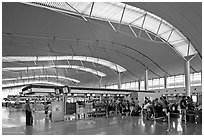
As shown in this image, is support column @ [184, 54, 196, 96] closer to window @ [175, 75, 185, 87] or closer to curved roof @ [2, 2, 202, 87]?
curved roof @ [2, 2, 202, 87]

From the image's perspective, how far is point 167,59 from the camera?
112ft

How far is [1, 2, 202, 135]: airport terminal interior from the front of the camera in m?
15.8

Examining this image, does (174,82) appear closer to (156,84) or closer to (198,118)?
(156,84)

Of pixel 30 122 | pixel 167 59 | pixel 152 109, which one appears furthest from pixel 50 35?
pixel 167 59

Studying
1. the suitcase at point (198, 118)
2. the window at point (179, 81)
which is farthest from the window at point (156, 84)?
the suitcase at point (198, 118)

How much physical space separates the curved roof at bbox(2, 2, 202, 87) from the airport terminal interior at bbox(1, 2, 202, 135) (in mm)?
79

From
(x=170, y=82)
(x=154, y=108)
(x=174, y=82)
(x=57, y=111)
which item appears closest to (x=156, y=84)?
(x=170, y=82)

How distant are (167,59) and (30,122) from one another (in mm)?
24560

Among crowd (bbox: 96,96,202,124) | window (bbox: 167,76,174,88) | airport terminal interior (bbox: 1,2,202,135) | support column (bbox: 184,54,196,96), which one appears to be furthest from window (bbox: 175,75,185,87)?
crowd (bbox: 96,96,202,124)

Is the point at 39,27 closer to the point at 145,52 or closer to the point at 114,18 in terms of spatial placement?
the point at 114,18

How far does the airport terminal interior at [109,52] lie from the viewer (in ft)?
51.7

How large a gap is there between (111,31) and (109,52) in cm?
1111

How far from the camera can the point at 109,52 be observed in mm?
36281

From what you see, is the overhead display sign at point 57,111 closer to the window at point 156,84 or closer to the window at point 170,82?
the window at point 170,82
